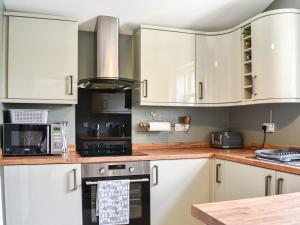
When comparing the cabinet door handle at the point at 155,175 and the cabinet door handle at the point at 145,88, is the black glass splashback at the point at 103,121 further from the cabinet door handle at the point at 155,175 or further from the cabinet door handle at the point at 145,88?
the cabinet door handle at the point at 155,175

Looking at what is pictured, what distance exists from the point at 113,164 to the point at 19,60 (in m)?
1.13

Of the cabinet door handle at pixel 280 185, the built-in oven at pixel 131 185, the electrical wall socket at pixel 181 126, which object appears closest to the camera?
the cabinet door handle at pixel 280 185

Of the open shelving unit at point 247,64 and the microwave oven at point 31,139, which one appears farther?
the open shelving unit at point 247,64

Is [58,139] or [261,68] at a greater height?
[261,68]

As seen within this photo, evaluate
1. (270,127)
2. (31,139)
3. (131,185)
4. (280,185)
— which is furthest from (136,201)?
(270,127)

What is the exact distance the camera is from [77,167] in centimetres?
203

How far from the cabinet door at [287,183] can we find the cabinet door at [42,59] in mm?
1672

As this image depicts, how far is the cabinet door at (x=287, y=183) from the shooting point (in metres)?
1.58

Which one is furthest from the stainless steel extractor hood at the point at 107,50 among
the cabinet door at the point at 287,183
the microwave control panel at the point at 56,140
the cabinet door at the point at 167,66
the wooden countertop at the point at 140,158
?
the cabinet door at the point at 287,183

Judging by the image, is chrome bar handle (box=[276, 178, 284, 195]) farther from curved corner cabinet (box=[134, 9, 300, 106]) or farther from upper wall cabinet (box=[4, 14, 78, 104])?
upper wall cabinet (box=[4, 14, 78, 104])

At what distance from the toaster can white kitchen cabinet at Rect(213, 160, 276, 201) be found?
479 millimetres

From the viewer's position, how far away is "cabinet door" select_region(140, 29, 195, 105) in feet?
8.30

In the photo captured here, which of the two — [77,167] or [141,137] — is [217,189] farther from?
[77,167]

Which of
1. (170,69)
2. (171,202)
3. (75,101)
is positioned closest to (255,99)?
(170,69)
